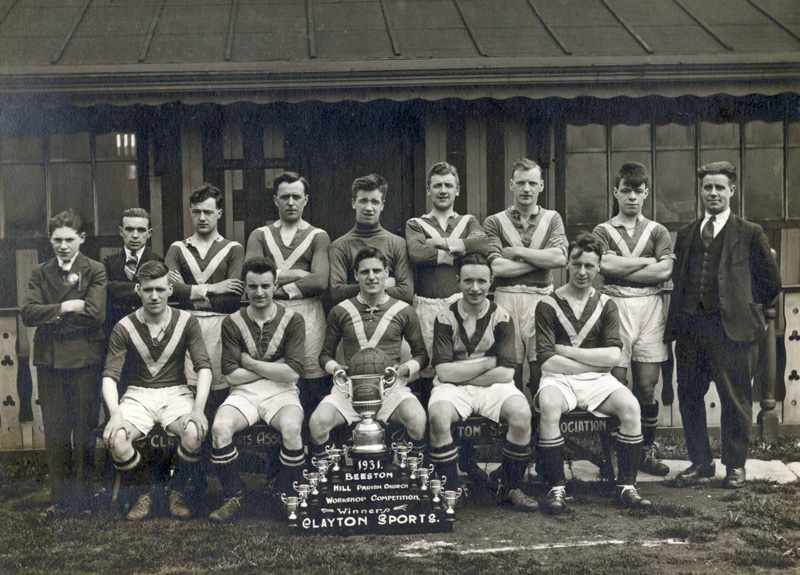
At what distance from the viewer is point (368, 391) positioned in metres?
4.75

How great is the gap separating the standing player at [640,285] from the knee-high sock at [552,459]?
905 millimetres

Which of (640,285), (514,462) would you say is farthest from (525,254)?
(514,462)

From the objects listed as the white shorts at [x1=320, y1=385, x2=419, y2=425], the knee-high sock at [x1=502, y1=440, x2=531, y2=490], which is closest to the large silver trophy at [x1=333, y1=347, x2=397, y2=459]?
the white shorts at [x1=320, y1=385, x2=419, y2=425]

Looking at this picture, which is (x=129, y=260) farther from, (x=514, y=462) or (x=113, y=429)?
(x=514, y=462)

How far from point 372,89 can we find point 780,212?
3681mm

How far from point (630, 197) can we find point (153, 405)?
11.1 feet

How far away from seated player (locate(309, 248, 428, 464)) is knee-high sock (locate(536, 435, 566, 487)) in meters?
0.72

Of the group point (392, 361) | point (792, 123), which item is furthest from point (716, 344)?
point (792, 123)

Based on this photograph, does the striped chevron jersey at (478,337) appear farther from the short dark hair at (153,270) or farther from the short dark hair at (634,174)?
the short dark hair at (153,270)

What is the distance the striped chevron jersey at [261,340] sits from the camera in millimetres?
5066

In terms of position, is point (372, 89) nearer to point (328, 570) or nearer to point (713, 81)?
point (713, 81)

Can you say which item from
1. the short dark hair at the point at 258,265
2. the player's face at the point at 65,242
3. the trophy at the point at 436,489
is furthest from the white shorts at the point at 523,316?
the player's face at the point at 65,242

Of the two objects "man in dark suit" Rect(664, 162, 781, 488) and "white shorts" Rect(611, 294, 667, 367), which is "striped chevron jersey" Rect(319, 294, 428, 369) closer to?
"white shorts" Rect(611, 294, 667, 367)

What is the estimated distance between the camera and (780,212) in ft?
23.1
